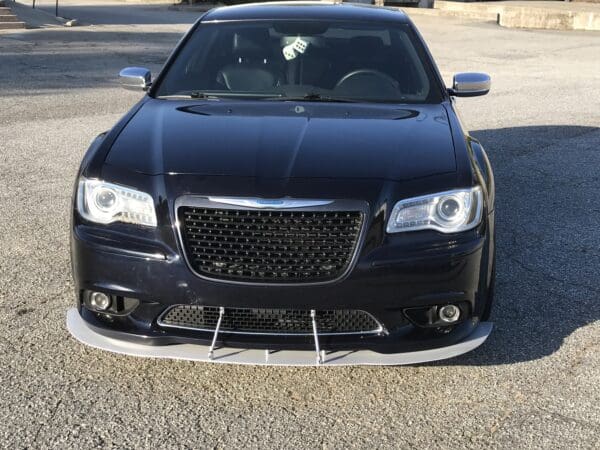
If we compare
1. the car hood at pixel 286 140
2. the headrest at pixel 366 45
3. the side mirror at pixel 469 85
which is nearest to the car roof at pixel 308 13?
the headrest at pixel 366 45

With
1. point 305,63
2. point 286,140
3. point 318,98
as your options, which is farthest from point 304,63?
point 286,140

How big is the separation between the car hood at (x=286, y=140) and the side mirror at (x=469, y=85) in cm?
81

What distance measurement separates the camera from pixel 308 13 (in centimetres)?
546

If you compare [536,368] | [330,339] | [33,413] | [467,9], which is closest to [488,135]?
[536,368]

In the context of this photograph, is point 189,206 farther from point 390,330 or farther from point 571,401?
point 571,401

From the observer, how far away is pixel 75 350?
3961 mm

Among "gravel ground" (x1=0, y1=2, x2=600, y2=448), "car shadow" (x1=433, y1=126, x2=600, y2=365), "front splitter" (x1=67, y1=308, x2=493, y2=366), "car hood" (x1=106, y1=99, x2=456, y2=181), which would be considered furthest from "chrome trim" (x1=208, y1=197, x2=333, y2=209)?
"car shadow" (x1=433, y1=126, x2=600, y2=365)

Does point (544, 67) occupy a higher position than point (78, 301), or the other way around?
point (78, 301)

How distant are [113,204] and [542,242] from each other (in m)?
3.25

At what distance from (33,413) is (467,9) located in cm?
2735

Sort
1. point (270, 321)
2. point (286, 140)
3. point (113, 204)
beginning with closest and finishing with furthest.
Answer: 1. point (270, 321)
2. point (113, 204)
3. point (286, 140)

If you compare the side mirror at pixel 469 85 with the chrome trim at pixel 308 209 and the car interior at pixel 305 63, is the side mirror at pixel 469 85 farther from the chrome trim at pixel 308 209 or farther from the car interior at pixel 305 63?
the chrome trim at pixel 308 209

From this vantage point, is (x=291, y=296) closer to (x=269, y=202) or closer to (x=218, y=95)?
(x=269, y=202)

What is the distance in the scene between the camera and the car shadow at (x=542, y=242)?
4176 mm
